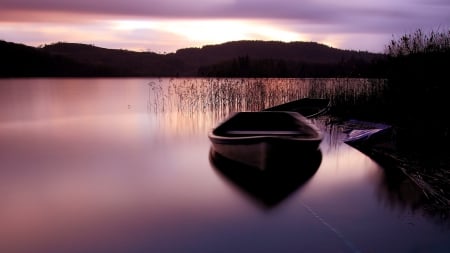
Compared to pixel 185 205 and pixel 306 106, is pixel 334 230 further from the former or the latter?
pixel 306 106

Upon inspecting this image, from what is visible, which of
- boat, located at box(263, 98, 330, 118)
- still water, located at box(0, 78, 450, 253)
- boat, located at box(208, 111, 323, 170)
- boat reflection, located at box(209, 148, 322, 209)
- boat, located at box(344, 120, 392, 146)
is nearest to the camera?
still water, located at box(0, 78, 450, 253)

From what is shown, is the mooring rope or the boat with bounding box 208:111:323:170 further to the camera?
the boat with bounding box 208:111:323:170

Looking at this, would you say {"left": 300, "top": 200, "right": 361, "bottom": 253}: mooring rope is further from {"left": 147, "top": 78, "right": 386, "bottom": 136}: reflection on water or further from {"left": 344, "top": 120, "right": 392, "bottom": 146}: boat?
{"left": 147, "top": 78, "right": 386, "bottom": 136}: reflection on water

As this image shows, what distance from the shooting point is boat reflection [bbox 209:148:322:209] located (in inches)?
190

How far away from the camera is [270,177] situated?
539cm

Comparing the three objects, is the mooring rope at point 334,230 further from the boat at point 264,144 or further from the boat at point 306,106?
the boat at point 306,106

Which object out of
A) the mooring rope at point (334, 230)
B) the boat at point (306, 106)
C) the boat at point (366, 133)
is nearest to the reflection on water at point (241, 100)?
the boat at point (306, 106)

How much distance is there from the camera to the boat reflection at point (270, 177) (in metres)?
4.83

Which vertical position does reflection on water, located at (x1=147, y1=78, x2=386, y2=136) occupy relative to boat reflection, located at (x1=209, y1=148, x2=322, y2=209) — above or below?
above

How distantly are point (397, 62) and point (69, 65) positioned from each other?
239 ft

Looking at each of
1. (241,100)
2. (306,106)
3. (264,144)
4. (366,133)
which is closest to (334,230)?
(264,144)

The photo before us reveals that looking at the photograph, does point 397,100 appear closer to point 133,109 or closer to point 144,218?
point 144,218

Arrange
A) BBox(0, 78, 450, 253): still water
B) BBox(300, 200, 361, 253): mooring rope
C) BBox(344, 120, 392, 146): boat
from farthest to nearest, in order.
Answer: BBox(344, 120, 392, 146): boat, BBox(0, 78, 450, 253): still water, BBox(300, 200, 361, 253): mooring rope

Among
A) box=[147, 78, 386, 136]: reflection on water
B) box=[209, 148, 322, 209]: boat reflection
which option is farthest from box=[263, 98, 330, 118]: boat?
box=[209, 148, 322, 209]: boat reflection
